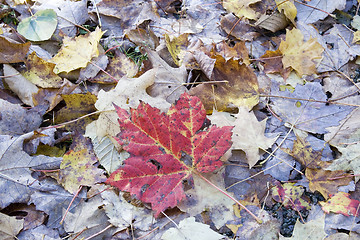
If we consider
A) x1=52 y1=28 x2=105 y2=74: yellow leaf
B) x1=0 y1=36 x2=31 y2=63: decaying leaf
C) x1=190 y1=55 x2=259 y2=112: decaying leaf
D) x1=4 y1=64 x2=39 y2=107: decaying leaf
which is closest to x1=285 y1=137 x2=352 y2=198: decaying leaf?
x1=190 y1=55 x2=259 y2=112: decaying leaf

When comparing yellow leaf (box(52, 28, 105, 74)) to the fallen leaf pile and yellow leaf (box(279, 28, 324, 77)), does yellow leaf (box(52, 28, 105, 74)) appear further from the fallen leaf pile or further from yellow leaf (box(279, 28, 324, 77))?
yellow leaf (box(279, 28, 324, 77))

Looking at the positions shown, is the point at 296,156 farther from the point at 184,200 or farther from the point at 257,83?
the point at 184,200

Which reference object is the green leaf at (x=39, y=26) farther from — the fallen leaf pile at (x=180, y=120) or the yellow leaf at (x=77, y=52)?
the yellow leaf at (x=77, y=52)

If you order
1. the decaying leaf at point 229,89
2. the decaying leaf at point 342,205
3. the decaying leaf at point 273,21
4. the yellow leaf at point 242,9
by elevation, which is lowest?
the decaying leaf at point 342,205

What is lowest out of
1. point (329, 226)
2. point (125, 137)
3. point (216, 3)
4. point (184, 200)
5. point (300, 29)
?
point (329, 226)

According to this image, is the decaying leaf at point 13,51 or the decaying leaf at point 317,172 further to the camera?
the decaying leaf at point 13,51

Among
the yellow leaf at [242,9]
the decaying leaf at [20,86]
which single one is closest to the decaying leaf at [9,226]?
the decaying leaf at [20,86]

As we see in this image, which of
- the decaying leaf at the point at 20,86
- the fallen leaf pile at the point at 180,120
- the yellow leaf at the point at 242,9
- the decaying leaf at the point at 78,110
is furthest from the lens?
the yellow leaf at the point at 242,9

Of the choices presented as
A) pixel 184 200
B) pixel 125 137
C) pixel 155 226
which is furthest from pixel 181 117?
pixel 155 226

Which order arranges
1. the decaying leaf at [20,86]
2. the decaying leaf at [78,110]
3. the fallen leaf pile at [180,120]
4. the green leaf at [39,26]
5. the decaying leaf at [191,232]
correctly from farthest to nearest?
the green leaf at [39,26]
the decaying leaf at [20,86]
the decaying leaf at [78,110]
the fallen leaf pile at [180,120]
the decaying leaf at [191,232]

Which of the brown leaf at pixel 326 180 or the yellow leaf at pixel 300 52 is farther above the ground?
the yellow leaf at pixel 300 52
